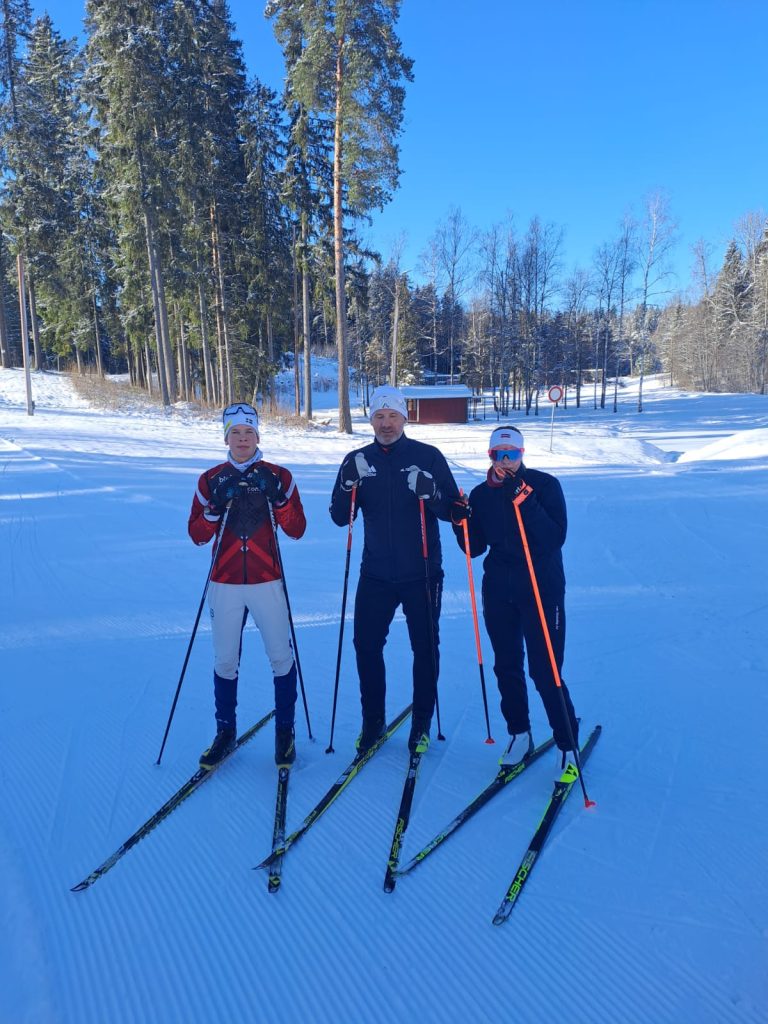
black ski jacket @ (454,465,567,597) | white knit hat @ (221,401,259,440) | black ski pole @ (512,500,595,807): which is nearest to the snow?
black ski pole @ (512,500,595,807)

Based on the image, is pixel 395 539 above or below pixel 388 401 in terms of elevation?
below

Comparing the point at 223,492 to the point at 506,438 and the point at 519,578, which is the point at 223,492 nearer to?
the point at 506,438

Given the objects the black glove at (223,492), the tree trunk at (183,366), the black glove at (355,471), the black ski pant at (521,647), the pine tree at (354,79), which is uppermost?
the pine tree at (354,79)

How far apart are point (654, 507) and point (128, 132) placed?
2191 centimetres

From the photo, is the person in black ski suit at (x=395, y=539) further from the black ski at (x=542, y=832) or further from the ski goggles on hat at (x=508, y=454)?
the black ski at (x=542, y=832)

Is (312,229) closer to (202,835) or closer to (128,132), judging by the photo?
(128,132)

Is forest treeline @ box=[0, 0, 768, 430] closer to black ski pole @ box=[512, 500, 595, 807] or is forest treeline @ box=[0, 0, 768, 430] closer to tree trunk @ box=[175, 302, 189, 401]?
tree trunk @ box=[175, 302, 189, 401]

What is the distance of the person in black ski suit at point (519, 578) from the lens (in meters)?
3.19

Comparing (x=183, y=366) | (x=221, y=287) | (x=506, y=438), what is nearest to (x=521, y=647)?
(x=506, y=438)

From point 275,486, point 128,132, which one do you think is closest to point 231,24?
point 128,132

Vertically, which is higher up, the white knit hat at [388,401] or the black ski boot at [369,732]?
the white knit hat at [388,401]

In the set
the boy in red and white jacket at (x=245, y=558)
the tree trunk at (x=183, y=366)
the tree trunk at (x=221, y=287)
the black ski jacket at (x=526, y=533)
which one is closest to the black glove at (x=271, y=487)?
the boy in red and white jacket at (x=245, y=558)

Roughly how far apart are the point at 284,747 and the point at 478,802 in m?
1.11

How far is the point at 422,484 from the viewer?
330 centimetres
